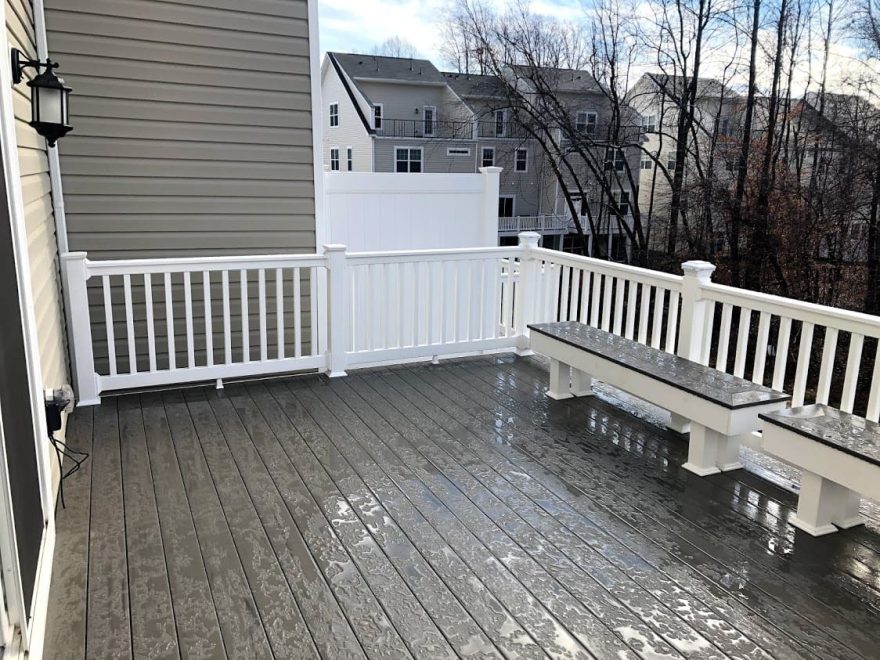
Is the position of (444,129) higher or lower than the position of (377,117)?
lower

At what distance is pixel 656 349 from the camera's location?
13.2 feet

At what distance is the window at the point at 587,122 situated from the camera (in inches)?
680

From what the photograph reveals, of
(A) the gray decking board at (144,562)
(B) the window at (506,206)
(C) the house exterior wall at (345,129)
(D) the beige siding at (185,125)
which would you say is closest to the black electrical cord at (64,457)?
(A) the gray decking board at (144,562)

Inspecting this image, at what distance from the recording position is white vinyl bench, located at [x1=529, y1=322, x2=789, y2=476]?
10.3 feet

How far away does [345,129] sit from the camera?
64.2ft

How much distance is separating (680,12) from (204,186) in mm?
13100

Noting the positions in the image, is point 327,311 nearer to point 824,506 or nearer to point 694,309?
point 694,309

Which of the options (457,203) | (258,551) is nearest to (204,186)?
(457,203)

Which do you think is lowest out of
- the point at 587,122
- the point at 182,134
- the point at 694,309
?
the point at 694,309

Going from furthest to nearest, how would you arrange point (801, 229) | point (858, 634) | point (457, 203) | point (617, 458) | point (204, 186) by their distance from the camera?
1. point (801, 229)
2. point (457, 203)
3. point (204, 186)
4. point (617, 458)
5. point (858, 634)

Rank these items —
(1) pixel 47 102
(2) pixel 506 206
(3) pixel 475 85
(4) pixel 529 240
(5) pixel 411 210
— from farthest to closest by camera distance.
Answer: (2) pixel 506 206
(3) pixel 475 85
(5) pixel 411 210
(4) pixel 529 240
(1) pixel 47 102

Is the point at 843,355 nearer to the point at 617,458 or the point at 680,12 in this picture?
the point at 680,12

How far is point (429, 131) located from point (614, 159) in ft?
17.6

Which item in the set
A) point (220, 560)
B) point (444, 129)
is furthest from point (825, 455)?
A: point (444, 129)
